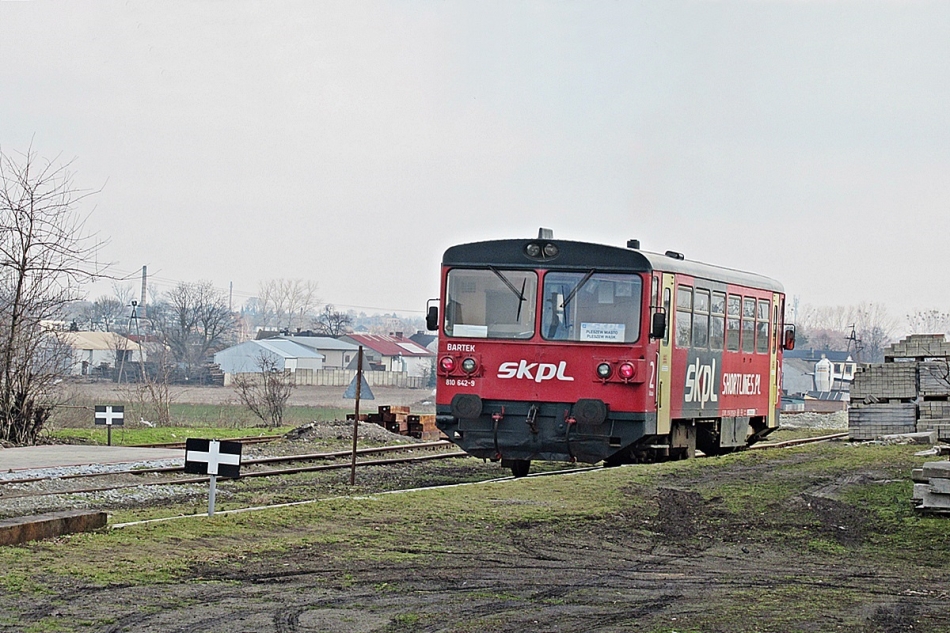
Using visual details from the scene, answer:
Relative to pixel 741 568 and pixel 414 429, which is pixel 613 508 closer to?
pixel 741 568

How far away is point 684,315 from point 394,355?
313 feet

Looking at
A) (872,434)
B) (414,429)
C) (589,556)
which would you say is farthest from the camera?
(414,429)

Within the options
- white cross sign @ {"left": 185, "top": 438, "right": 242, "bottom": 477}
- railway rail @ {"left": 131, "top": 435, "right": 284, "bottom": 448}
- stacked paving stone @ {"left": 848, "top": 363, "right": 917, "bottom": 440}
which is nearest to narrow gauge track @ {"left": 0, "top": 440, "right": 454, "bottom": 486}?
railway rail @ {"left": 131, "top": 435, "right": 284, "bottom": 448}

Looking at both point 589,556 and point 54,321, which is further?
point 54,321

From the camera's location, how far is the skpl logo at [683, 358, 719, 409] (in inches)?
662

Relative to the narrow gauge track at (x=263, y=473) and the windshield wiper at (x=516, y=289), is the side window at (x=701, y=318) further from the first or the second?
the narrow gauge track at (x=263, y=473)

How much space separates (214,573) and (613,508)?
5.78 metres

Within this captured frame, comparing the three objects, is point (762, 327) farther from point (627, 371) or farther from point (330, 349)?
point (330, 349)

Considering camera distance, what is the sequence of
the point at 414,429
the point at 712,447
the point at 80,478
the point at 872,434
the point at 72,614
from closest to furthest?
the point at 72,614
the point at 80,478
the point at 712,447
the point at 872,434
the point at 414,429

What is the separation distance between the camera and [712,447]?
63.0 ft

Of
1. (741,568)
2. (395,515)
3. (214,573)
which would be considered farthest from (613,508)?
(214,573)

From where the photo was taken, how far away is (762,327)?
2009 cm

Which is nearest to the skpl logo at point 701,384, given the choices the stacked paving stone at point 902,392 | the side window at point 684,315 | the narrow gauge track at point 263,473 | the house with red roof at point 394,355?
the side window at point 684,315

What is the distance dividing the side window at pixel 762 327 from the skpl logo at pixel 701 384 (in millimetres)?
2137
